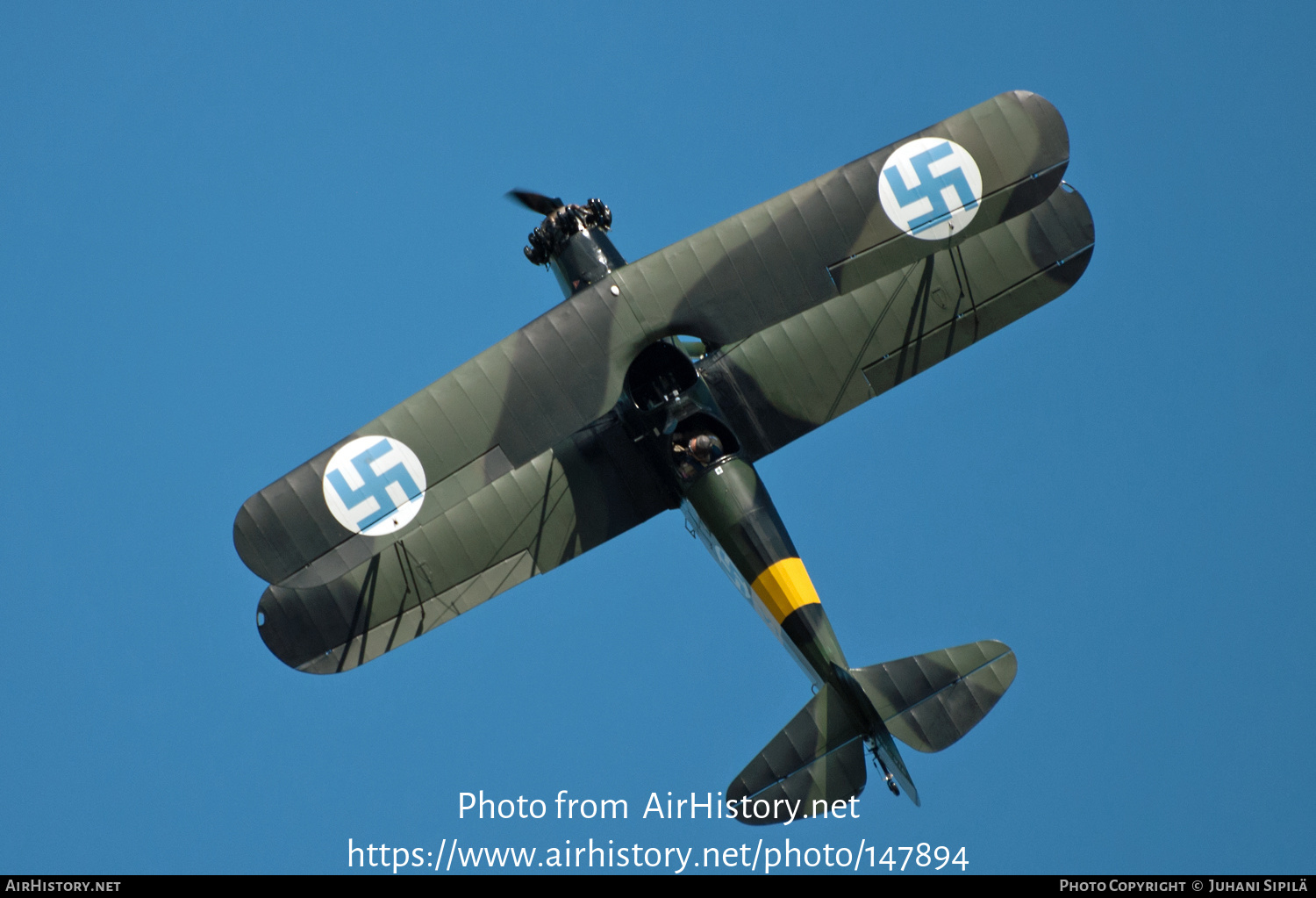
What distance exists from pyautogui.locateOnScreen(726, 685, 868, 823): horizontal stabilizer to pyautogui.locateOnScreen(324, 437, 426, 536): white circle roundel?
14.4ft

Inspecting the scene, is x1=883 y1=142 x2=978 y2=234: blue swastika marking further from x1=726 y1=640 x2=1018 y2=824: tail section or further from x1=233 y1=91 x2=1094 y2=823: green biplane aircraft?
x1=726 y1=640 x2=1018 y2=824: tail section

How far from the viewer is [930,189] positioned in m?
14.2

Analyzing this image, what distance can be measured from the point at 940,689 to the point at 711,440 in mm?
3588

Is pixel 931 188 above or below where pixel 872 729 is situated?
above

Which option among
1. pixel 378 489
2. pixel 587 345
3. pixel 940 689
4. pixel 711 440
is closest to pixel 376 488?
pixel 378 489

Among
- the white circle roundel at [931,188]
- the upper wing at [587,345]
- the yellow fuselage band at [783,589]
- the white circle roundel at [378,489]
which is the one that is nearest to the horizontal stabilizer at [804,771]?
the yellow fuselage band at [783,589]

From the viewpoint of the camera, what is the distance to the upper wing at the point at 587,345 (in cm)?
1392

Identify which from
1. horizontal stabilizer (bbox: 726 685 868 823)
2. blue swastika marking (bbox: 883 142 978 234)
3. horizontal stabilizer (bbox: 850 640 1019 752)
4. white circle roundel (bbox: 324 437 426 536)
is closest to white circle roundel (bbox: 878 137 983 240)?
blue swastika marking (bbox: 883 142 978 234)

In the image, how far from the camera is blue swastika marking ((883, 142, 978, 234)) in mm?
14195

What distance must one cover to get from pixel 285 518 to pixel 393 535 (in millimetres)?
1101

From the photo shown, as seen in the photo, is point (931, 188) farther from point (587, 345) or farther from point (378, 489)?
point (378, 489)

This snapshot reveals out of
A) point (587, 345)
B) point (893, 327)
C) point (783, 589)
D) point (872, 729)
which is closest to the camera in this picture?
point (587, 345)
